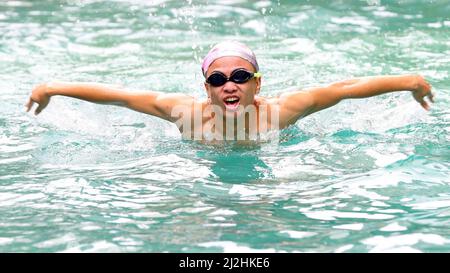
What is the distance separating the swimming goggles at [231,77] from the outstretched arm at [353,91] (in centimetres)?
63

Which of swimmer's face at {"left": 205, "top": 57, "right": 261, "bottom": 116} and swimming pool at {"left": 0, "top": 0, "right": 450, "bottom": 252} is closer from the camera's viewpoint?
swimming pool at {"left": 0, "top": 0, "right": 450, "bottom": 252}

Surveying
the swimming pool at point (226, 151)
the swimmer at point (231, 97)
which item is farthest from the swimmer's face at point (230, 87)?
the swimming pool at point (226, 151)

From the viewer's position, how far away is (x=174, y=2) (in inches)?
476

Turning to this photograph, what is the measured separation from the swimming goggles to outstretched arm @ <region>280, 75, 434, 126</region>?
627 millimetres

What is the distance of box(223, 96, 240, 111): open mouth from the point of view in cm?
569

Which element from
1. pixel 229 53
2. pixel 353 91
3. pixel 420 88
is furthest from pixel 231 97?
pixel 420 88

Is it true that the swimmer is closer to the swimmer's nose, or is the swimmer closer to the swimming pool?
the swimmer's nose

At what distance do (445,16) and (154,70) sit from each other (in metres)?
4.20

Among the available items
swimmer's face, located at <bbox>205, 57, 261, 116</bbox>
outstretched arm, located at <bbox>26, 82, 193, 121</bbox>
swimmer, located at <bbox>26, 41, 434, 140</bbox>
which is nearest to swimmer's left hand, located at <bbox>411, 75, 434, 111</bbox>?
swimmer, located at <bbox>26, 41, 434, 140</bbox>

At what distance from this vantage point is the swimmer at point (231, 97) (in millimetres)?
5664

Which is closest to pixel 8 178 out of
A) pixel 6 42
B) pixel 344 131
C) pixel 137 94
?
pixel 137 94

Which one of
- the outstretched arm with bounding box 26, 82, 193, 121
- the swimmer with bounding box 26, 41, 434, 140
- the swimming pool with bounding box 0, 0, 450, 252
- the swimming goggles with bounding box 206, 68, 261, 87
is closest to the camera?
the swimming pool with bounding box 0, 0, 450, 252
